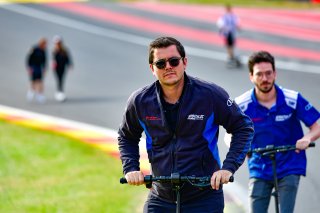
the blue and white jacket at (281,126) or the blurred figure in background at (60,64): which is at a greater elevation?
the blurred figure in background at (60,64)

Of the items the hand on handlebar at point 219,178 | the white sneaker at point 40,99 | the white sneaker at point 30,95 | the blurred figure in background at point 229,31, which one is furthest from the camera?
the blurred figure in background at point 229,31

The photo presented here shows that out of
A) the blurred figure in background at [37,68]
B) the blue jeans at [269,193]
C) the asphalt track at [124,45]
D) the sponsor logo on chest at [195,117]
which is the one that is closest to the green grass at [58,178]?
the asphalt track at [124,45]

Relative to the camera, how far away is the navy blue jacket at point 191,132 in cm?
625

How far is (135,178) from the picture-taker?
6223 millimetres

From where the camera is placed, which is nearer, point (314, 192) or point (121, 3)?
point (314, 192)

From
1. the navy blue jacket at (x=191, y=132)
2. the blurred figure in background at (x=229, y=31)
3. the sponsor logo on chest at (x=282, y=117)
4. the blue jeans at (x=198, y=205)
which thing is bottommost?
the blue jeans at (x=198, y=205)

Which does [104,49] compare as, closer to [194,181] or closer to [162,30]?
[162,30]

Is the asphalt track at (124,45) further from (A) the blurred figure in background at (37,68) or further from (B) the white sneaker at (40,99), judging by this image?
(A) the blurred figure in background at (37,68)

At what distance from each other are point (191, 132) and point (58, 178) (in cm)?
774

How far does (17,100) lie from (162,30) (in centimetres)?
1036

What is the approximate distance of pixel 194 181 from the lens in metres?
6.06

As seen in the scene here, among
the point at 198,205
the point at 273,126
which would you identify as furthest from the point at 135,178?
the point at 273,126

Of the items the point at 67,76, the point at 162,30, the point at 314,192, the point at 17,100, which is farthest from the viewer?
the point at 162,30

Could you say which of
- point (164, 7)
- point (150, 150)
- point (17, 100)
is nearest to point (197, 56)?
point (17, 100)
